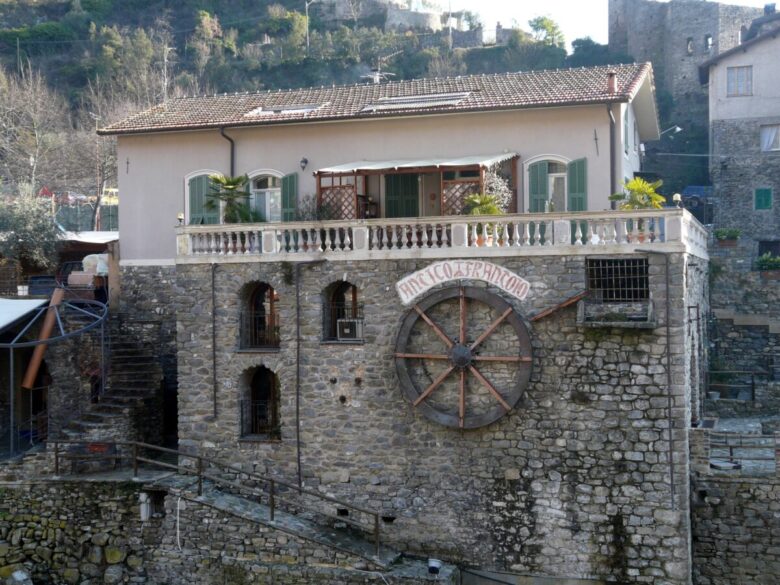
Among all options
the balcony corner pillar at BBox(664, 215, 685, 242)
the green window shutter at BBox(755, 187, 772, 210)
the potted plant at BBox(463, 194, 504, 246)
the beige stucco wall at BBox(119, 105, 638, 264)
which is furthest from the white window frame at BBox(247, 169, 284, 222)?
the green window shutter at BBox(755, 187, 772, 210)

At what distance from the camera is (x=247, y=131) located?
23.0 m

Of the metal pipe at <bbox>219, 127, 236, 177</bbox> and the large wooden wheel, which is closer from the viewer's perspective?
the large wooden wheel

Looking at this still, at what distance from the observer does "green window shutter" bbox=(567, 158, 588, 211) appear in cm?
2031

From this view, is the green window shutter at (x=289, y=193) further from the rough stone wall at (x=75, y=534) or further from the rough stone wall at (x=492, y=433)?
the rough stone wall at (x=75, y=534)

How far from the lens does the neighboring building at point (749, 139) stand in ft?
106

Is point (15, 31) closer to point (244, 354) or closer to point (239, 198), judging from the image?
point (239, 198)

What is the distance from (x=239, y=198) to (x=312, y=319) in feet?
15.9

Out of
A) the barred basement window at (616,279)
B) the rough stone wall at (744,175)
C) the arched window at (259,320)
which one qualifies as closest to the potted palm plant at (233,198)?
the arched window at (259,320)

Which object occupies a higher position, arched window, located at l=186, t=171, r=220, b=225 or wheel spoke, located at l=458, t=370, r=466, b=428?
arched window, located at l=186, t=171, r=220, b=225

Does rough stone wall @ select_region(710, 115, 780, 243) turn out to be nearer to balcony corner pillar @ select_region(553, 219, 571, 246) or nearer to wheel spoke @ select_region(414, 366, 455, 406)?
balcony corner pillar @ select_region(553, 219, 571, 246)

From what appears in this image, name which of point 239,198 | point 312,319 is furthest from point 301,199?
point 312,319

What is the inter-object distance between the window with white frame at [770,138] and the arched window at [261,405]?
70.6ft

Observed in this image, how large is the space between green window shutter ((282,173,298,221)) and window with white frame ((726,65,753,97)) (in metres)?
Result: 18.6

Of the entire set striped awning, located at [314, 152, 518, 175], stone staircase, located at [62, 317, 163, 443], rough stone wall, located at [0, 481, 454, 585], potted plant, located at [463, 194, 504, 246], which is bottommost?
rough stone wall, located at [0, 481, 454, 585]
